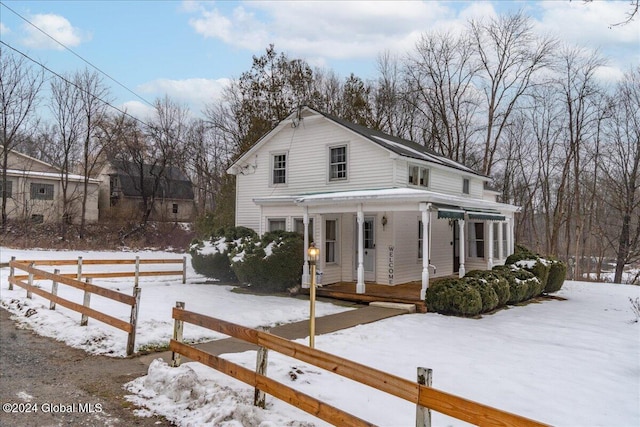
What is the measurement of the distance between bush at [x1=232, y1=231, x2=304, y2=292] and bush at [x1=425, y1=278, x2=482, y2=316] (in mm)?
4533

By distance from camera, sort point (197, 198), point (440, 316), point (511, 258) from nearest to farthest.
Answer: point (440, 316) → point (511, 258) → point (197, 198)

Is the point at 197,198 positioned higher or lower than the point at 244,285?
higher

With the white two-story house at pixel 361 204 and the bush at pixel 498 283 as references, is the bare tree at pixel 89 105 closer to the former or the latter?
the white two-story house at pixel 361 204

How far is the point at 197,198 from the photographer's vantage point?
44938 mm

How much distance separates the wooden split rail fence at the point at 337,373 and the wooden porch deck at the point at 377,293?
6.93 metres

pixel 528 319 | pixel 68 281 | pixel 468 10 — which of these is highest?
pixel 468 10

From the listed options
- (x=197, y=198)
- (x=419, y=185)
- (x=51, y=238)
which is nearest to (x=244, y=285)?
(x=419, y=185)

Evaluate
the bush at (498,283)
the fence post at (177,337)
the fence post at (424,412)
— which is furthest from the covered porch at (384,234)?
the fence post at (424,412)

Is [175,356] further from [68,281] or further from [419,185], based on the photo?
[419,185]

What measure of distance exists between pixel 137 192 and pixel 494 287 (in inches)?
1332

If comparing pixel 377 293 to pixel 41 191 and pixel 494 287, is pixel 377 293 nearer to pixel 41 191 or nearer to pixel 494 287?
pixel 494 287

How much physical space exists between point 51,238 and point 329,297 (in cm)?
2397

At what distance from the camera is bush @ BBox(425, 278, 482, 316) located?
10.2 m

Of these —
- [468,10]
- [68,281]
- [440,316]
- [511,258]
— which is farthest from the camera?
[468,10]
